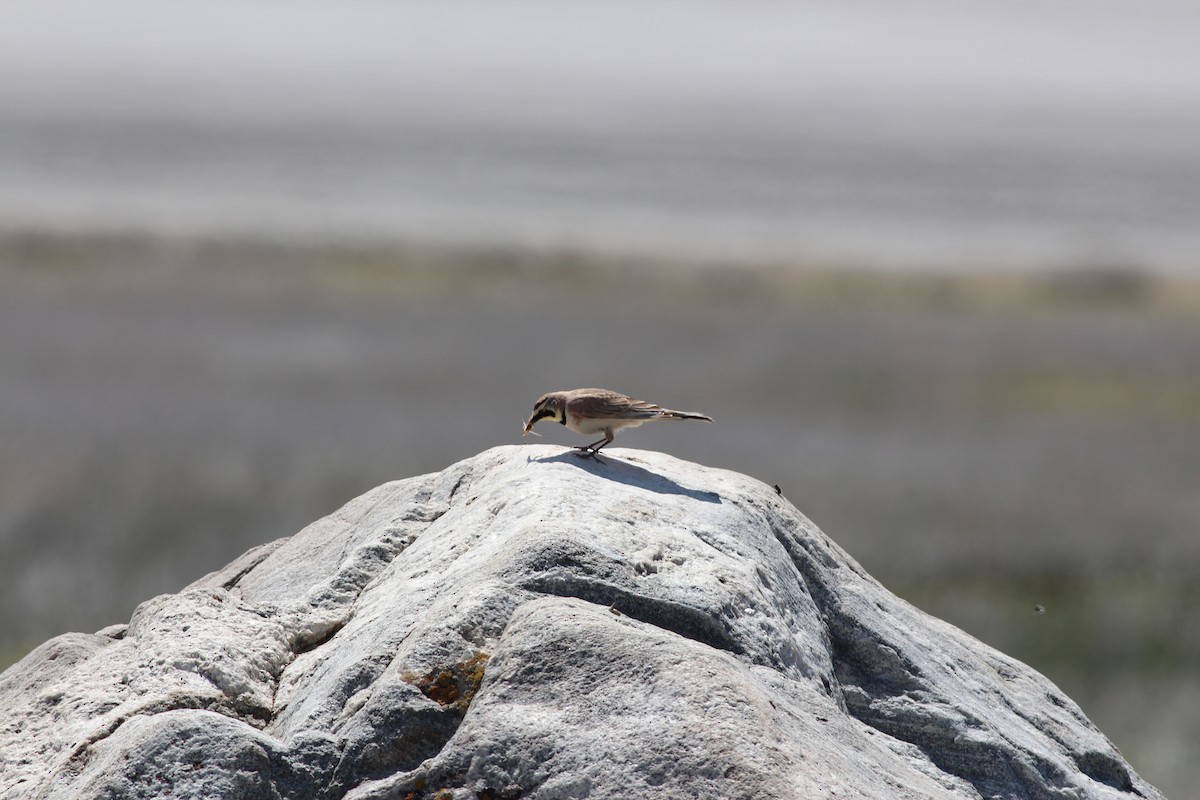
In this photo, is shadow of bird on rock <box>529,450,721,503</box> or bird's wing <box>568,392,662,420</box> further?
bird's wing <box>568,392,662,420</box>

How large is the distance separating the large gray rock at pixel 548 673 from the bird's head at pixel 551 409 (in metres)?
0.73

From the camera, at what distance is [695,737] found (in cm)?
426

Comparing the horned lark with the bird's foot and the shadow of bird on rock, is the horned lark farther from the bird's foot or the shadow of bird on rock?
the shadow of bird on rock

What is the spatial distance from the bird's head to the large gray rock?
73 cm

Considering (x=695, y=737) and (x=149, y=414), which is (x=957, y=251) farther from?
(x=695, y=737)

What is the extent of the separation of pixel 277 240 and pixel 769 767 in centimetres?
2844

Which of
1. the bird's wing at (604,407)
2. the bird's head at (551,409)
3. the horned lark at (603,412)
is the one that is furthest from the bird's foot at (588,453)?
the bird's head at (551,409)

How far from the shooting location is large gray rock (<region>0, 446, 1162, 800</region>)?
439 cm

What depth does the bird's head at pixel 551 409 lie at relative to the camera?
7.30 meters

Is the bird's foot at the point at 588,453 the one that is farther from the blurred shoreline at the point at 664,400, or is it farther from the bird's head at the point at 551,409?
the blurred shoreline at the point at 664,400

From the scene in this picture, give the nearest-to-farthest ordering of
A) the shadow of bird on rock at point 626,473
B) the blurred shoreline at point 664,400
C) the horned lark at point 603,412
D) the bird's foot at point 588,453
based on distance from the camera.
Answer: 1. the shadow of bird on rock at point 626,473
2. the bird's foot at point 588,453
3. the horned lark at point 603,412
4. the blurred shoreline at point 664,400

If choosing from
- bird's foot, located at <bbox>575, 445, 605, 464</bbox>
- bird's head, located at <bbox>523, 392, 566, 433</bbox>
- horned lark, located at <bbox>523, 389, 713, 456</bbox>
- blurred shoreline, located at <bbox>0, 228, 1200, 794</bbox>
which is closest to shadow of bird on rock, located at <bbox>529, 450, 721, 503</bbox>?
bird's foot, located at <bbox>575, 445, 605, 464</bbox>

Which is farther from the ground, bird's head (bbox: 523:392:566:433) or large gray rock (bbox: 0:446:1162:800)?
bird's head (bbox: 523:392:566:433)

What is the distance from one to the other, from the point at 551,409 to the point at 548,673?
2.98 meters
